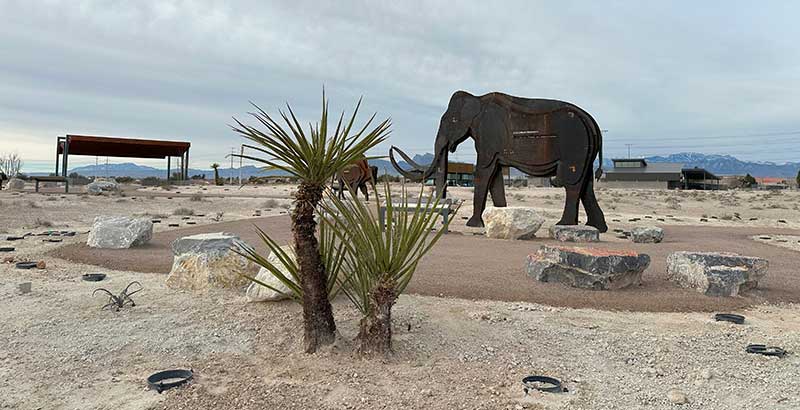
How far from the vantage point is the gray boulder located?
10961mm

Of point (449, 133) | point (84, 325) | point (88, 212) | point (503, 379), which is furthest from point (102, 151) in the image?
point (503, 379)

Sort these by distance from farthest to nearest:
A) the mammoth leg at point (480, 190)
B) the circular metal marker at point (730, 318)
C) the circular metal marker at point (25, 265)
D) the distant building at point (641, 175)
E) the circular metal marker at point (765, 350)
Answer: the distant building at point (641, 175)
the mammoth leg at point (480, 190)
the circular metal marker at point (25, 265)
the circular metal marker at point (730, 318)
the circular metal marker at point (765, 350)

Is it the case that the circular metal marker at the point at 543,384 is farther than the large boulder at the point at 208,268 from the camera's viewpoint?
No

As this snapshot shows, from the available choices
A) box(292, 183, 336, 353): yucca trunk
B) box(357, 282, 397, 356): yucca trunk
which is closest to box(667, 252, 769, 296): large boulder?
box(357, 282, 397, 356): yucca trunk

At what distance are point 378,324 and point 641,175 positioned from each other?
63785 millimetres

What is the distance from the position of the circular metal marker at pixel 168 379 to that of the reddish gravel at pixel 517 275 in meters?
2.78

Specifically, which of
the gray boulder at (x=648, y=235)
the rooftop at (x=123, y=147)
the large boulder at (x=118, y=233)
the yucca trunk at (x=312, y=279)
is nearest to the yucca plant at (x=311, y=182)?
the yucca trunk at (x=312, y=279)

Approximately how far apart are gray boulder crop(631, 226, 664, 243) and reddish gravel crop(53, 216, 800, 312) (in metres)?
0.59

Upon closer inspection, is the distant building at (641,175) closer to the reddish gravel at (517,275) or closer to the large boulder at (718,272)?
the reddish gravel at (517,275)

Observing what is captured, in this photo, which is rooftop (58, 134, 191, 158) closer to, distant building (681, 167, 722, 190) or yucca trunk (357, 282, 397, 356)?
yucca trunk (357, 282, 397, 356)

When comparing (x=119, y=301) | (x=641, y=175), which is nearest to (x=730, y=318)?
(x=119, y=301)

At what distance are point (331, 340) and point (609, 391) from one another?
6.67 feet

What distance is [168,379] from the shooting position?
368 centimetres

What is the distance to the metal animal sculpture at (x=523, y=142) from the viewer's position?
39.5 feet
